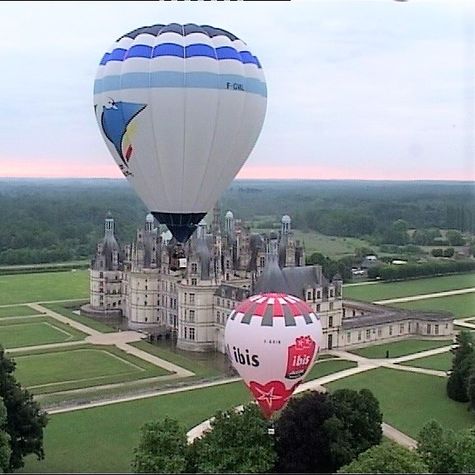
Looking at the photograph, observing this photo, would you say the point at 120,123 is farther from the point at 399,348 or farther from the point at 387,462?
the point at 399,348

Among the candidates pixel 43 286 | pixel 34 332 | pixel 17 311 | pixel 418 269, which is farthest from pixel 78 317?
pixel 418 269

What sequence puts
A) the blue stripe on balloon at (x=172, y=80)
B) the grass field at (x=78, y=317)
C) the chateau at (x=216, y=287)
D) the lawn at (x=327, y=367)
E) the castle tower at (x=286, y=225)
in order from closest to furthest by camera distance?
the blue stripe on balloon at (x=172, y=80) → the lawn at (x=327, y=367) → the chateau at (x=216, y=287) → the castle tower at (x=286, y=225) → the grass field at (x=78, y=317)

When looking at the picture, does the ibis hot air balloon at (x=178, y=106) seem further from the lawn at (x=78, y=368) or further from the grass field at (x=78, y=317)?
the grass field at (x=78, y=317)

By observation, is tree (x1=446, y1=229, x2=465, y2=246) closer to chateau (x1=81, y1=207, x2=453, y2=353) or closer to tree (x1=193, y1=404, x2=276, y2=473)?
chateau (x1=81, y1=207, x2=453, y2=353)

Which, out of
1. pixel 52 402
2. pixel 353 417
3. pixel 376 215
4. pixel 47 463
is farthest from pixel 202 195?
pixel 376 215

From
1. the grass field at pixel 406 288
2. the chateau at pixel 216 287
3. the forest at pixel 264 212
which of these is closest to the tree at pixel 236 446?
the chateau at pixel 216 287

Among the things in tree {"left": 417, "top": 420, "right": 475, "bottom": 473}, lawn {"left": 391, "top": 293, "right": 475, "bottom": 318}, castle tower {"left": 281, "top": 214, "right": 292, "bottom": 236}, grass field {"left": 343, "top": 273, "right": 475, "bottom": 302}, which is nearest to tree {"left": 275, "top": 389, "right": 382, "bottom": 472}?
tree {"left": 417, "top": 420, "right": 475, "bottom": 473}

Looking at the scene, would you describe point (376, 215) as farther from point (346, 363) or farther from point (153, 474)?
point (153, 474)
